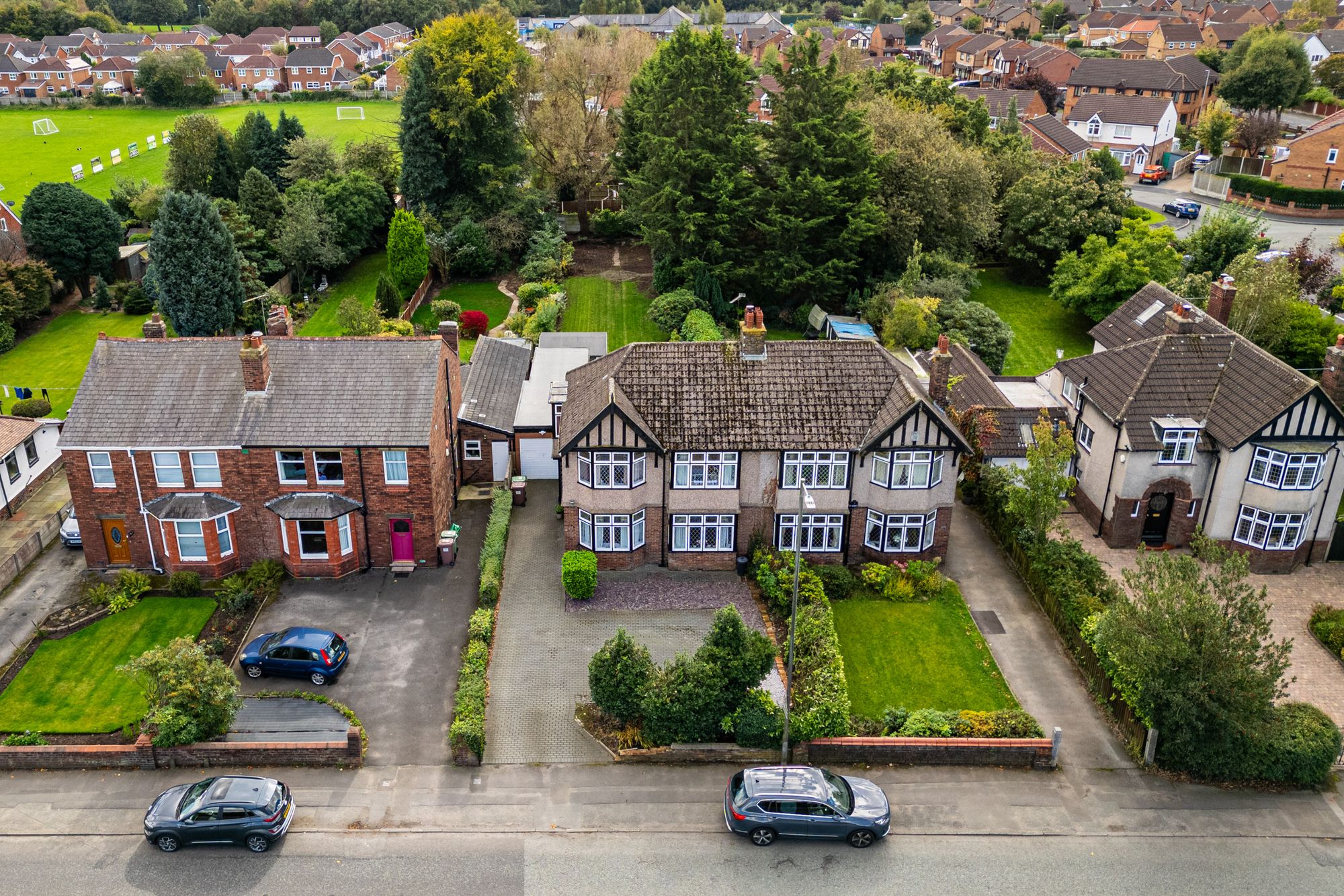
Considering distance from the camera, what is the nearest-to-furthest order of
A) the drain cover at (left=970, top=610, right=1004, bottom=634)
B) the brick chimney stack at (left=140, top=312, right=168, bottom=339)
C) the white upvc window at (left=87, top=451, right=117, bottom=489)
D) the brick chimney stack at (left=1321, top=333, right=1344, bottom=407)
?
the drain cover at (left=970, top=610, right=1004, bottom=634)
the white upvc window at (left=87, top=451, right=117, bottom=489)
the brick chimney stack at (left=1321, top=333, right=1344, bottom=407)
the brick chimney stack at (left=140, top=312, right=168, bottom=339)

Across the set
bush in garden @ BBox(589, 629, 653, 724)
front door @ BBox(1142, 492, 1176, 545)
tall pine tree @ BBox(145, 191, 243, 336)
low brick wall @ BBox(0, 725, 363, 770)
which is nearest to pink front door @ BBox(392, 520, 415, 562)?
low brick wall @ BBox(0, 725, 363, 770)

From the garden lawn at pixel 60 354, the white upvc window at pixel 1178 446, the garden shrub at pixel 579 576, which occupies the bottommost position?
the garden lawn at pixel 60 354

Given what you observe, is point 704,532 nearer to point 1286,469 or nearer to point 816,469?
point 816,469

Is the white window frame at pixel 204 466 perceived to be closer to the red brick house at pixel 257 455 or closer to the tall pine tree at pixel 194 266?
the red brick house at pixel 257 455

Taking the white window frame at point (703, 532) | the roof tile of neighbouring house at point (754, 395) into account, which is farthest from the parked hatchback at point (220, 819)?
the white window frame at point (703, 532)

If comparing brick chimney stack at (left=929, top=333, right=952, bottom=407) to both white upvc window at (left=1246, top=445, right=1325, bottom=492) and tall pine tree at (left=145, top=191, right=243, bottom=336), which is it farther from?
tall pine tree at (left=145, top=191, right=243, bottom=336)
